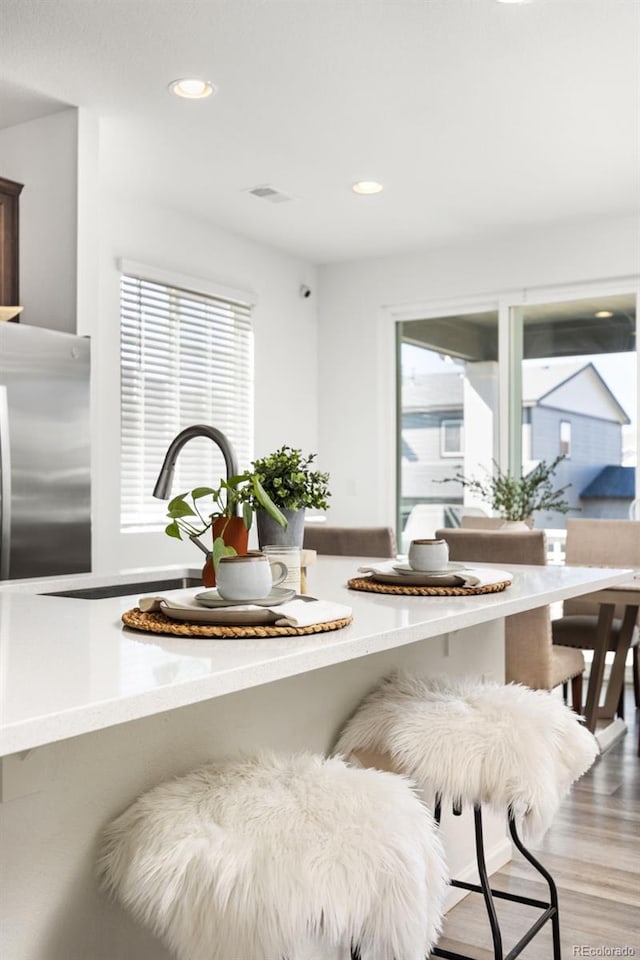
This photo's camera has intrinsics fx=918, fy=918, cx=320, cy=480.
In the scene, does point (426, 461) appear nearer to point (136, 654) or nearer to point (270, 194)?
point (270, 194)

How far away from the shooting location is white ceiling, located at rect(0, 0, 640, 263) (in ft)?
9.42

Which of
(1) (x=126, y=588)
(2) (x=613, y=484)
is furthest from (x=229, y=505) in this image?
(2) (x=613, y=484)

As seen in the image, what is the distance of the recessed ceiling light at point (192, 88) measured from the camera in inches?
130

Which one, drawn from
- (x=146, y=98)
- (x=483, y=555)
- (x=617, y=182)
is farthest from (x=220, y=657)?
(x=617, y=182)

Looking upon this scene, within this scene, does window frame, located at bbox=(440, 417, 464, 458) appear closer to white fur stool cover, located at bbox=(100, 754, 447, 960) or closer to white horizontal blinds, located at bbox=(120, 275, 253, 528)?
white horizontal blinds, located at bbox=(120, 275, 253, 528)

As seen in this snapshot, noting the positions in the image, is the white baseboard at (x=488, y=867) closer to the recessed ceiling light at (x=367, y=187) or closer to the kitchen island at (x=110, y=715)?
the kitchen island at (x=110, y=715)

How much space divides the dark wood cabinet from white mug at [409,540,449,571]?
2.50 metres

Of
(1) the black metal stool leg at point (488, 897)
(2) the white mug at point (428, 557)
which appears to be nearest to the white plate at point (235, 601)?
(2) the white mug at point (428, 557)

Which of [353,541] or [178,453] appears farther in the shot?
[353,541]

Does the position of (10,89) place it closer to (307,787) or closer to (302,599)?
(302,599)

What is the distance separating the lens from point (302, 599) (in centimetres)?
157

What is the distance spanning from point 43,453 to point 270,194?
196 cm

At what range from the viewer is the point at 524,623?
322 cm

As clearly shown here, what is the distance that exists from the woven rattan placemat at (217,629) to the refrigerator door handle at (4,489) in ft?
6.41
